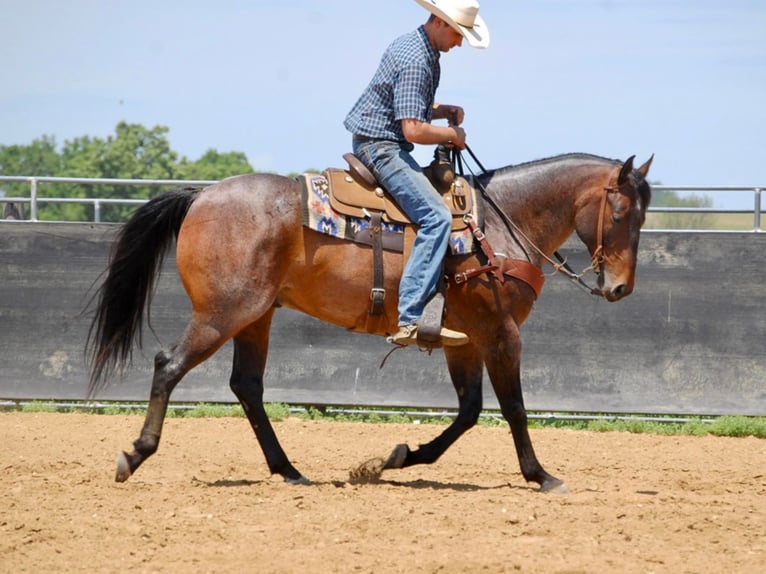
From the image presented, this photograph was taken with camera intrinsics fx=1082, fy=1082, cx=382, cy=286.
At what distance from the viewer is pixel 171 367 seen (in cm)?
654

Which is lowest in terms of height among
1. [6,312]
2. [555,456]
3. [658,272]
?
[555,456]

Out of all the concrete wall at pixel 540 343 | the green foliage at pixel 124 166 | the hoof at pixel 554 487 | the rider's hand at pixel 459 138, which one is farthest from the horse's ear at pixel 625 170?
the green foliage at pixel 124 166

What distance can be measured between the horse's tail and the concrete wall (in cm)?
316

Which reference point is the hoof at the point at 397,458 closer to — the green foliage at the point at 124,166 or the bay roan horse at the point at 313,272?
the bay roan horse at the point at 313,272

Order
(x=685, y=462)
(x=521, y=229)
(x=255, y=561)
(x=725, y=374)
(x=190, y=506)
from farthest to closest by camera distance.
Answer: (x=725, y=374), (x=685, y=462), (x=521, y=229), (x=190, y=506), (x=255, y=561)

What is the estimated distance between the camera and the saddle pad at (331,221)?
669 cm

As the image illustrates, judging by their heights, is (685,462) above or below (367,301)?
below

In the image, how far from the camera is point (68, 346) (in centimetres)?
1063

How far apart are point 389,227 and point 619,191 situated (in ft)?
4.92

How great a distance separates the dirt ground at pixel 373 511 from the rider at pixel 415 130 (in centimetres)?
126

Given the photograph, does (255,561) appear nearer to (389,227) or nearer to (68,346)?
(389,227)

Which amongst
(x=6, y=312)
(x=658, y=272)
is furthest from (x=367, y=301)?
(x=6, y=312)

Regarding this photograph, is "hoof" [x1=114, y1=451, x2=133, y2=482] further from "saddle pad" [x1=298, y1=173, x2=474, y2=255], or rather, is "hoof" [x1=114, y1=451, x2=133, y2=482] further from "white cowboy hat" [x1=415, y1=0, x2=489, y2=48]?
"white cowboy hat" [x1=415, y1=0, x2=489, y2=48]

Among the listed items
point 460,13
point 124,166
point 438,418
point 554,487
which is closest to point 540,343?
point 438,418
